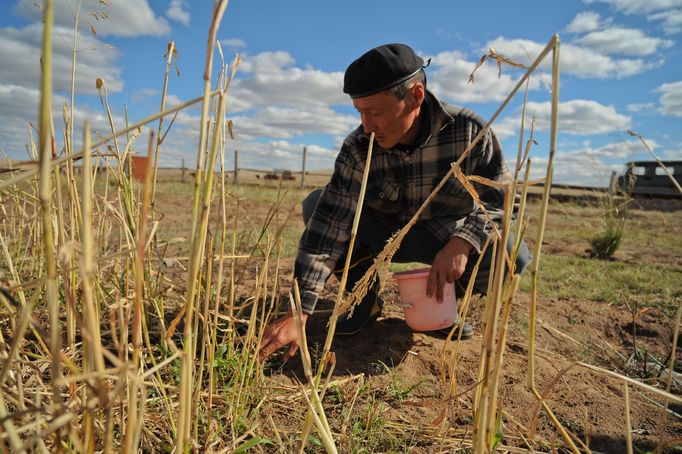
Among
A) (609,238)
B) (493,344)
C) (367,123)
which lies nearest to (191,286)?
(493,344)

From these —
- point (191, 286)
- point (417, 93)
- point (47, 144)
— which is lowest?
point (191, 286)

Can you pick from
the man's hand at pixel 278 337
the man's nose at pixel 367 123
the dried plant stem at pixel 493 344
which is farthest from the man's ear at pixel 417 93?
the dried plant stem at pixel 493 344

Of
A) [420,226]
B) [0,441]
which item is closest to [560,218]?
[420,226]

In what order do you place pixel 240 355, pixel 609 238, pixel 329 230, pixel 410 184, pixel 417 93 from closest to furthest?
pixel 240 355
pixel 417 93
pixel 329 230
pixel 410 184
pixel 609 238

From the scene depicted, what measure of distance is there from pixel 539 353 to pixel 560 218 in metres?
6.45

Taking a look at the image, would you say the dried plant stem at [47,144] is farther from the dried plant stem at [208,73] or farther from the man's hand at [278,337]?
the man's hand at [278,337]

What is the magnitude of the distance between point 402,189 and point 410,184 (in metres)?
0.06

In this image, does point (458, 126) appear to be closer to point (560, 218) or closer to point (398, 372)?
point (398, 372)

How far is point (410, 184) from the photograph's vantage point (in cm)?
209

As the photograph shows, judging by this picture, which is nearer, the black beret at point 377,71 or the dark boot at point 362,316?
the black beret at point 377,71

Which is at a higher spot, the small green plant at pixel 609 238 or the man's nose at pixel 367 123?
the man's nose at pixel 367 123

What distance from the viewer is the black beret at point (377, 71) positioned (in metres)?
1.72

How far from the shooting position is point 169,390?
3.78 ft

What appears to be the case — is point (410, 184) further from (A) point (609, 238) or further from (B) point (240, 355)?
(A) point (609, 238)
